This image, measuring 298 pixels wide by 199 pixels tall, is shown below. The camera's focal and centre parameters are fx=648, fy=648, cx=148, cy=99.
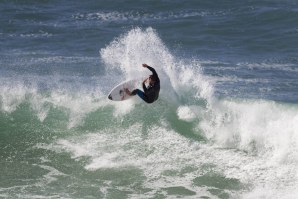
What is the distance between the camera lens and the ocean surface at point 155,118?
15297mm

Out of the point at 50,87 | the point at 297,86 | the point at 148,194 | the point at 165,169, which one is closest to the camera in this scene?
the point at 148,194

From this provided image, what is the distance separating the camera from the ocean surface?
15.3 meters

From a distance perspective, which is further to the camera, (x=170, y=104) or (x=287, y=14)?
(x=287, y=14)

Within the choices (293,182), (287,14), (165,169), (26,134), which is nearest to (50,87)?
(26,134)

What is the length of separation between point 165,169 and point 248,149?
2349 mm

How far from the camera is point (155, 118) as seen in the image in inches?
732

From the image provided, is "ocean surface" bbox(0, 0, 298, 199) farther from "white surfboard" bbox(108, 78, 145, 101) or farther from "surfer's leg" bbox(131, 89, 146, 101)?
"surfer's leg" bbox(131, 89, 146, 101)

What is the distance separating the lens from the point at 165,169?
15.9 meters

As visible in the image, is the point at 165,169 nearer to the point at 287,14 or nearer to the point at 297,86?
the point at 297,86

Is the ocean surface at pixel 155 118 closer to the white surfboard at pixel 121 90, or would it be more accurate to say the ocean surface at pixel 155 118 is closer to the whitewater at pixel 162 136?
the whitewater at pixel 162 136

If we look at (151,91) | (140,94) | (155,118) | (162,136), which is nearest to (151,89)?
(151,91)

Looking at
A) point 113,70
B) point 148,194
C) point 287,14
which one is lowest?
point 148,194

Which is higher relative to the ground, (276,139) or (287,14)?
(287,14)

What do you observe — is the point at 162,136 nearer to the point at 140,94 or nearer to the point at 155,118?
the point at 155,118
